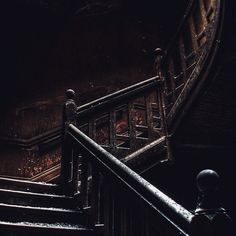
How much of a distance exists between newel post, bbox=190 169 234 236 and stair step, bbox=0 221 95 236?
1.74 metres

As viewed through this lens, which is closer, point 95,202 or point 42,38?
point 95,202

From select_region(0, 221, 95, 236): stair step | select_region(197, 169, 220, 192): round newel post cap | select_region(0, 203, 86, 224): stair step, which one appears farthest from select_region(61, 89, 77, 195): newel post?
select_region(197, 169, 220, 192): round newel post cap

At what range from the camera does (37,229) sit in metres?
3.17

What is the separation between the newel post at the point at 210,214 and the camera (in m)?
1.67

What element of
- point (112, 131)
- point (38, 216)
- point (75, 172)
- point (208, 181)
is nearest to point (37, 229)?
point (38, 216)

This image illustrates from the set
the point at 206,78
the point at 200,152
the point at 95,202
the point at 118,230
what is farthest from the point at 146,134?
the point at 118,230

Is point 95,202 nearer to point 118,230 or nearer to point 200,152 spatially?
point 118,230

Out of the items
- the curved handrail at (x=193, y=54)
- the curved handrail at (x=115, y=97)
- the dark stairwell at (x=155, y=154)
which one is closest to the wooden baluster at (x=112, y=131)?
the dark stairwell at (x=155, y=154)

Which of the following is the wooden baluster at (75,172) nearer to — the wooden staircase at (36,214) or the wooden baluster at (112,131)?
the wooden staircase at (36,214)

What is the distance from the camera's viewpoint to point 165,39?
9.80 m

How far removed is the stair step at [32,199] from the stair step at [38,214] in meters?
0.37

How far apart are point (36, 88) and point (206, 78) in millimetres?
5094

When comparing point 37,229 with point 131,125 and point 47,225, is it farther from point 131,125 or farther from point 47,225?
point 131,125

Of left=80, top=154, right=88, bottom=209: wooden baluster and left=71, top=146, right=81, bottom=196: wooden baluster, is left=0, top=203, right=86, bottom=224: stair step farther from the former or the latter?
left=71, top=146, right=81, bottom=196: wooden baluster
